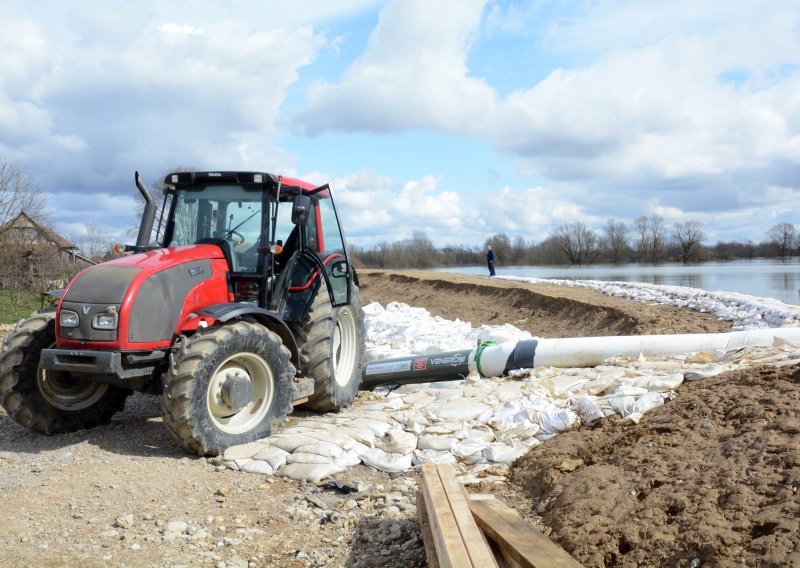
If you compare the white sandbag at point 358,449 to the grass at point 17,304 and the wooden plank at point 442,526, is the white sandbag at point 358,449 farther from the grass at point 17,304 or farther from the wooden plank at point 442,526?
the grass at point 17,304

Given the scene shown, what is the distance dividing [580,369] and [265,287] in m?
3.77

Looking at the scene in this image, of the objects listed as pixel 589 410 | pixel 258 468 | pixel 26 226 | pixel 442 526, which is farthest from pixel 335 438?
pixel 26 226

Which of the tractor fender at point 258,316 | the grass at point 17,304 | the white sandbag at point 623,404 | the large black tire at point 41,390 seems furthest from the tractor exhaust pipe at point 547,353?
the grass at point 17,304

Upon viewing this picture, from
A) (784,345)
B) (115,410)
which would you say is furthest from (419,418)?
(784,345)

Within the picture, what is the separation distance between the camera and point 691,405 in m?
5.60

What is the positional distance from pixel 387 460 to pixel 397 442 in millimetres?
237

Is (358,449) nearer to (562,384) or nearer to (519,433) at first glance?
(519,433)

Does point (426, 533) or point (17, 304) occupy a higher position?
point (17, 304)

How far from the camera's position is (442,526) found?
3.92 meters

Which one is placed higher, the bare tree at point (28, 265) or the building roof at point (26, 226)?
the building roof at point (26, 226)

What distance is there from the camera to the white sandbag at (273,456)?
5758 millimetres

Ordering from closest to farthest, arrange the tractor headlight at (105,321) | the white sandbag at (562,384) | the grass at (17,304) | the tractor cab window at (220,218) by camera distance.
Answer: the tractor headlight at (105,321) → the tractor cab window at (220,218) → the white sandbag at (562,384) → the grass at (17,304)

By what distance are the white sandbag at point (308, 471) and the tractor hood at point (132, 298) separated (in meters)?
1.47

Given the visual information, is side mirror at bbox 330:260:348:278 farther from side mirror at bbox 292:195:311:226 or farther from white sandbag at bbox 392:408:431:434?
white sandbag at bbox 392:408:431:434
